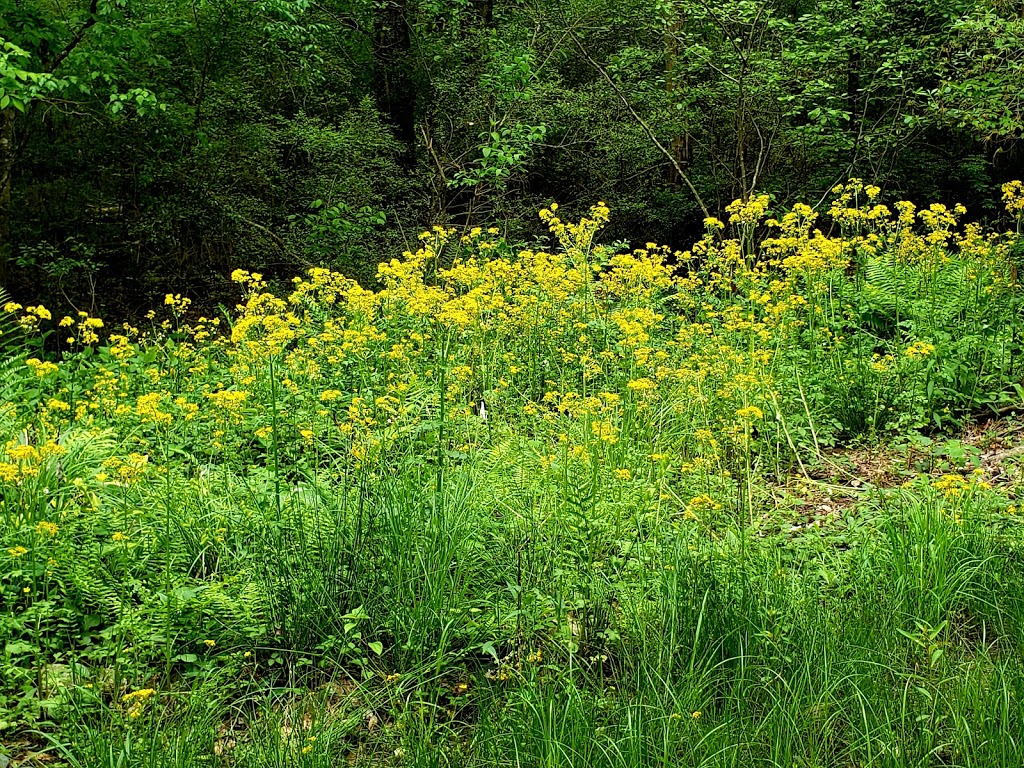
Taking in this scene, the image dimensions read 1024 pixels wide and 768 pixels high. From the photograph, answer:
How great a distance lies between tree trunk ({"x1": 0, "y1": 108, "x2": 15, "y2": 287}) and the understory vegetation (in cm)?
509

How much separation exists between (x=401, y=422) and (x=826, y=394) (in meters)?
2.50

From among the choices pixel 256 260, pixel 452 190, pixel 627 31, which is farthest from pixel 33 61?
pixel 627 31

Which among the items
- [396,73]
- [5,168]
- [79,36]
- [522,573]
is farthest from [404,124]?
[522,573]

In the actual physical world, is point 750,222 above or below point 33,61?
below

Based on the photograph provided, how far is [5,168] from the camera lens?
8.92 meters

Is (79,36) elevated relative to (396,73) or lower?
lower

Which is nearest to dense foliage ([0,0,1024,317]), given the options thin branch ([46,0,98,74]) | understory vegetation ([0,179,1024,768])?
thin branch ([46,0,98,74])

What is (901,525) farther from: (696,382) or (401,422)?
(401,422)

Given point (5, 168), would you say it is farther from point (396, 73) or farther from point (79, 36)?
point (396, 73)

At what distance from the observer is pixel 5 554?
113 inches

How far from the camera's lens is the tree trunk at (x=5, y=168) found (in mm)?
8782

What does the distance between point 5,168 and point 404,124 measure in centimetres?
544

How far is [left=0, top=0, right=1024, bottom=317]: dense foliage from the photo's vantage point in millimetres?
9250

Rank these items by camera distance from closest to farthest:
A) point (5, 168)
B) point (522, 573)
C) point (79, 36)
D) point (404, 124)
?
point (522, 573), point (79, 36), point (5, 168), point (404, 124)
